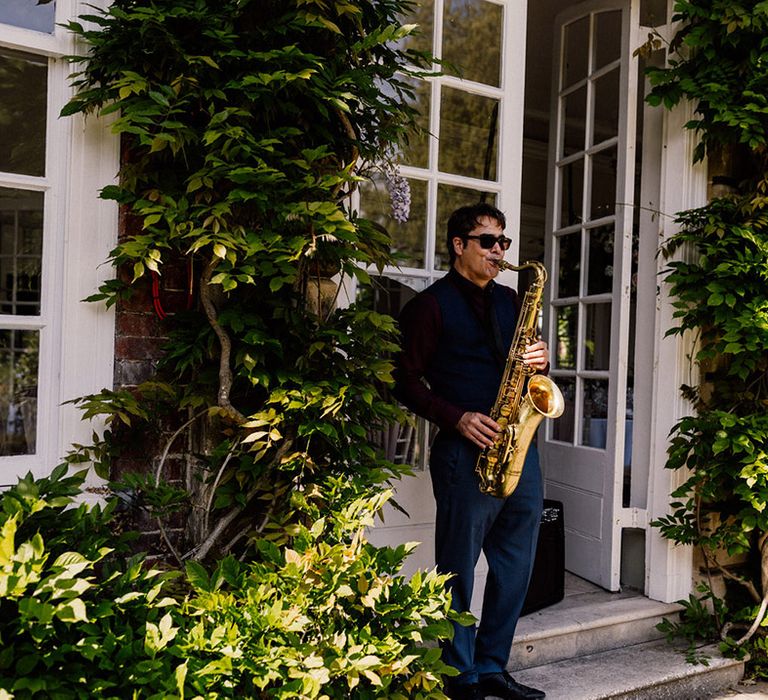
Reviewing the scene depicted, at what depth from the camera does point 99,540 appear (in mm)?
1886

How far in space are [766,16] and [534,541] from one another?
2.41 metres

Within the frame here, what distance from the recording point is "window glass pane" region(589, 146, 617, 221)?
13.2ft

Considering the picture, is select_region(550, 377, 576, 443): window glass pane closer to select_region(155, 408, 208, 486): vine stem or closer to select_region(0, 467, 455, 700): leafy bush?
select_region(0, 467, 455, 700): leafy bush

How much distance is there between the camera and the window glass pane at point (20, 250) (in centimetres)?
233

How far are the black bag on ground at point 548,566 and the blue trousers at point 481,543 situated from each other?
62cm

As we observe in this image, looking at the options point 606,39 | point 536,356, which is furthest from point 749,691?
point 606,39

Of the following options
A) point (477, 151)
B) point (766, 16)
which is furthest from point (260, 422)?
point (766, 16)

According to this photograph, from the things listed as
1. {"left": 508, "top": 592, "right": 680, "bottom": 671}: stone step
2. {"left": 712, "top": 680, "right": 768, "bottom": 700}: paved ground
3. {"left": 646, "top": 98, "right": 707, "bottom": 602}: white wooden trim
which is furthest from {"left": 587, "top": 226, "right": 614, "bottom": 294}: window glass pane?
{"left": 712, "top": 680, "right": 768, "bottom": 700}: paved ground

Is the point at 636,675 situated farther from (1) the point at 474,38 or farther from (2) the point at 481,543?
(1) the point at 474,38

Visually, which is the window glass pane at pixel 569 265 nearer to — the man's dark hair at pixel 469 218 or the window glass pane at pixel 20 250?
the man's dark hair at pixel 469 218

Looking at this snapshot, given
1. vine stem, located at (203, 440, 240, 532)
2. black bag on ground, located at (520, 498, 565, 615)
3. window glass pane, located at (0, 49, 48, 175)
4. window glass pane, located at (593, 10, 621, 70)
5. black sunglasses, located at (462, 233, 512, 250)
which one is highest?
window glass pane, located at (593, 10, 621, 70)

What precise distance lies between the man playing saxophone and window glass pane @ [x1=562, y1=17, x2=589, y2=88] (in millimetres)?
1953

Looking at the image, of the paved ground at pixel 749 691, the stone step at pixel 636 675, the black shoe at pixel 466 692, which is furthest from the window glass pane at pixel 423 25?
the paved ground at pixel 749 691

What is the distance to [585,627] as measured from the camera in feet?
10.8
